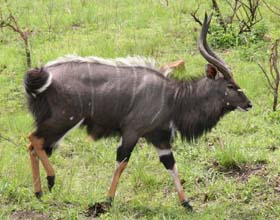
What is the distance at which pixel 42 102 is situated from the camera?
575 cm

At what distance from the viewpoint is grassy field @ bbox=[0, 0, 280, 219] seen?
5.84 metres

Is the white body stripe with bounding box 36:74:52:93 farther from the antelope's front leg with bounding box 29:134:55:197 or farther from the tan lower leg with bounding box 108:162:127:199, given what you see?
the tan lower leg with bounding box 108:162:127:199

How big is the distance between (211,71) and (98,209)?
1.44 meters

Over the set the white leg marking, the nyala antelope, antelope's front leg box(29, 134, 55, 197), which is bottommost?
the white leg marking

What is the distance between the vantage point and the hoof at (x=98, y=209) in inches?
221

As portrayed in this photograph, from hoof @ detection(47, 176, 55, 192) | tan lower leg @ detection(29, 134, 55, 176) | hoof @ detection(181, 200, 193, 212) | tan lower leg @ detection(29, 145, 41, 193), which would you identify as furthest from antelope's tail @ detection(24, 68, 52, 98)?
hoof @ detection(181, 200, 193, 212)

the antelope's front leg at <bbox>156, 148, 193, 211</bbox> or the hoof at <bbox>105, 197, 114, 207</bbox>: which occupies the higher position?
the antelope's front leg at <bbox>156, 148, 193, 211</bbox>

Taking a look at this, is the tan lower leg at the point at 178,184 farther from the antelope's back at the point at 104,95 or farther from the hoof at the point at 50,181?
the hoof at the point at 50,181

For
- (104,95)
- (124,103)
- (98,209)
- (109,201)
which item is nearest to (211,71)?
(124,103)

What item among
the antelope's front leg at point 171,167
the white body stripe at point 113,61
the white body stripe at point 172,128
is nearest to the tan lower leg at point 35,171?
the white body stripe at point 113,61

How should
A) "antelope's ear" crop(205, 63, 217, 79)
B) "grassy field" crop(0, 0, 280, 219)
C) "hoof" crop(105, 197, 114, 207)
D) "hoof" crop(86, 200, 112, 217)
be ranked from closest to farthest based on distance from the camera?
"hoof" crop(86, 200, 112, 217)
"hoof" crop(105, 197, 114, 207)
"grassy field" crop(0, 0, 280, 219)
"antelope's ear" crop(205, 63, 217, 79)

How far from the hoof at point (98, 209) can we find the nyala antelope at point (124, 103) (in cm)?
10

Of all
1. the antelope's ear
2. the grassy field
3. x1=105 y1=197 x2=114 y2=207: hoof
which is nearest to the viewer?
x1=105 y1=197 x2=114 y2=207: hoof

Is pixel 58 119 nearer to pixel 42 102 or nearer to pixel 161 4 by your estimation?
pixel 42 102
